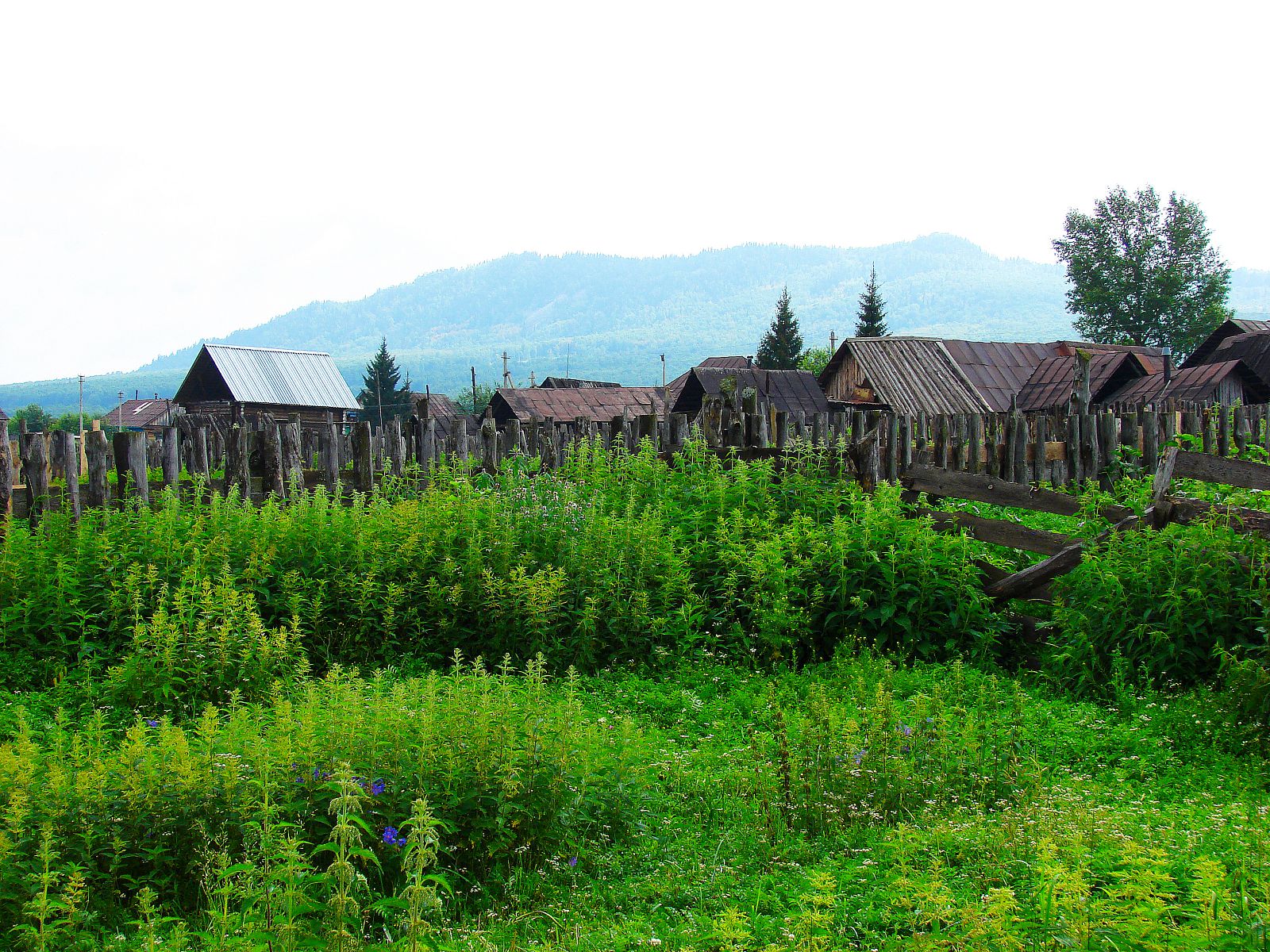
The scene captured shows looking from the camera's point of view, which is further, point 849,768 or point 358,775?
point 849,768

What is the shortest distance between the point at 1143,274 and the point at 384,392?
51.0 m

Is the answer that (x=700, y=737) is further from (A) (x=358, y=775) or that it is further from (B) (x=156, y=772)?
(B) (x=156, y=772)

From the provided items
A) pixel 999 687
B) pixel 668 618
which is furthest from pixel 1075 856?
pixel 668 618

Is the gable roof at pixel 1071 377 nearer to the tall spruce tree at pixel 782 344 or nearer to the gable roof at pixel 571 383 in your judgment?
the tall spruce tree at pixel 782 344

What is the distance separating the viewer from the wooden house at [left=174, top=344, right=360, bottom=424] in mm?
45094

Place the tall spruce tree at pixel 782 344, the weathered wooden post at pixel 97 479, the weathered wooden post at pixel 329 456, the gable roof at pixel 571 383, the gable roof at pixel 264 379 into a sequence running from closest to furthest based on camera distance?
the weathered wooden post at pixel 97 479
the weathered wooden post at pixel 329 456
the gable roof at pixel 264 379
the gable roof at pixel 571 383
the tall spruce tree at pixel 782 344

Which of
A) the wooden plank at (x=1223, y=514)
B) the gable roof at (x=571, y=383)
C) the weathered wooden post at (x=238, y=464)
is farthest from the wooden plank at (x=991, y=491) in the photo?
the gable roof at (x=571, y=383)

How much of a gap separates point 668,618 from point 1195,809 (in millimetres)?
3363

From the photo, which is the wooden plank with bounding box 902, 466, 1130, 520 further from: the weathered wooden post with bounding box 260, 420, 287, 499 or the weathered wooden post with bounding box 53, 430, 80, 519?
the weathered wooden post with bounding box 53, 430, 80, 519

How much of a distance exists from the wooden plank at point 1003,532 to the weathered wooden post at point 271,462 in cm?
588

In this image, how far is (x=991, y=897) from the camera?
3.11 meters

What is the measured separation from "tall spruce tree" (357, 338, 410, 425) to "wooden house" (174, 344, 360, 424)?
20.4 meters

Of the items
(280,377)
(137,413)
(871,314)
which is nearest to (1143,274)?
(871,314)

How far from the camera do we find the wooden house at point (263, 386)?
45.1m
